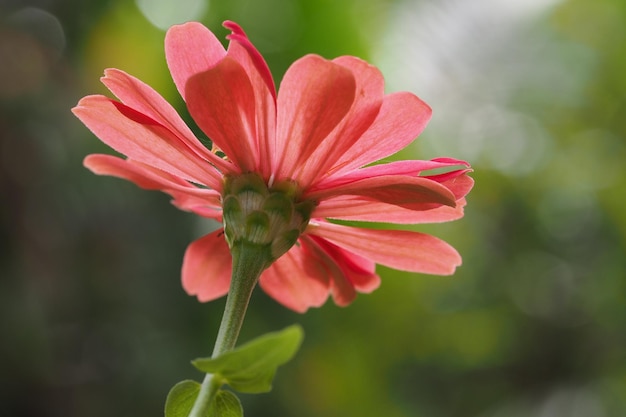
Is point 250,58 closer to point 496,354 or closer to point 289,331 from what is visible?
point 289,331

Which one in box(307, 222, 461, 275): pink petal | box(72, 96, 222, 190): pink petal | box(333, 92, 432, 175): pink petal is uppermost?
box(333, 92, 432, 175): pink petal

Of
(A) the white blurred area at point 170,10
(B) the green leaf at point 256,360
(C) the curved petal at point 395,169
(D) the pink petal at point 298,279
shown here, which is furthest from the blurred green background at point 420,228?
(B) the green leaf at point 256,360

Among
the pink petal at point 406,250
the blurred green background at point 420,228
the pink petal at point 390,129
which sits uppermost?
the pink petal at point 390,129

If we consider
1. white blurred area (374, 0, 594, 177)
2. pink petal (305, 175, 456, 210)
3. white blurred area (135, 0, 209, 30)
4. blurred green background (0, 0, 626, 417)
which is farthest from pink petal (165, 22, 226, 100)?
white blurred area (374, 0, 594, 177)

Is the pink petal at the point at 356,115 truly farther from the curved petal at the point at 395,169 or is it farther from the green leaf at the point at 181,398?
the green leaf at the point at 181,398

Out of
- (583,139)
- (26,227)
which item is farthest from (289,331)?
(583,139)

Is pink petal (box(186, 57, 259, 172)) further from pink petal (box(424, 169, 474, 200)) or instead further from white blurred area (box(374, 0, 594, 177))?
white blurred area (box(374, 0, 594, 177))

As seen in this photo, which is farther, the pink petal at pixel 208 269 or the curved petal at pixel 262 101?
the pink petal at pixel 208 269
